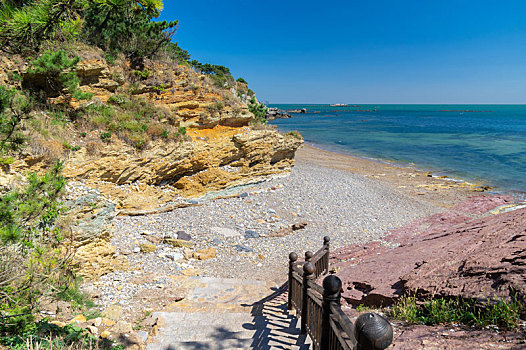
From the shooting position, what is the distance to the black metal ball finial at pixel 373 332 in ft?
6.12

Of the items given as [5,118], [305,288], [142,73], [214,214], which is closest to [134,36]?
[142,73]

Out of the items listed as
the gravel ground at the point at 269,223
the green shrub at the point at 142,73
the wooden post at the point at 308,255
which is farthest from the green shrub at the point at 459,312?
the green shrub at the point at 142,73

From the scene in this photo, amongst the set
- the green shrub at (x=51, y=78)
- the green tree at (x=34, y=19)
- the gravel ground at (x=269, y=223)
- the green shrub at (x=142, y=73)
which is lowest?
the gravel ground at (x=269, y=223)

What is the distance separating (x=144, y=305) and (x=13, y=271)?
9.40 feet

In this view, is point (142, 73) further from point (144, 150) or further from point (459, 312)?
point (459, 312)

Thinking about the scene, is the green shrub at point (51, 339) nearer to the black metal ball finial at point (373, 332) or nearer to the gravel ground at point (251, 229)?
the gravel ground at point (251, 229)

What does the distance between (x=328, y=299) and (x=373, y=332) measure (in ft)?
3.78

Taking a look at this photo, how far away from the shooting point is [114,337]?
13.7 ft

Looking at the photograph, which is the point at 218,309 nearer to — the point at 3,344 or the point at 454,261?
the point at 3,344

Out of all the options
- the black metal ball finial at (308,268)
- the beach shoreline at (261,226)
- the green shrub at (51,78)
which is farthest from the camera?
the green shrub at (51,78)

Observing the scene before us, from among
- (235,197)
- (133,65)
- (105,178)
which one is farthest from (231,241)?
(133,65)

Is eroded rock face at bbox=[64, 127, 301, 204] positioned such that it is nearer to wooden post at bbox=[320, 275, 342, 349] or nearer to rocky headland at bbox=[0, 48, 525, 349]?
rocky headland at bbox=[0, 48, 525, 349]

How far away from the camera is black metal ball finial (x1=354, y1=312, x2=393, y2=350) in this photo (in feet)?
6.12

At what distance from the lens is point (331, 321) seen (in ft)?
9.84
